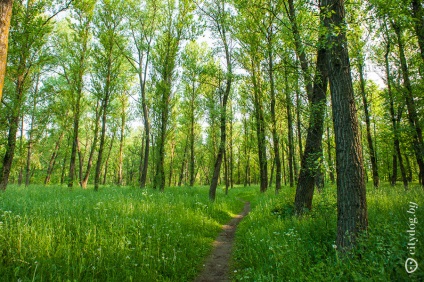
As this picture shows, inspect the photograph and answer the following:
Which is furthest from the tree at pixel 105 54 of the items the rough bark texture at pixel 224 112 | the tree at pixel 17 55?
the rough bark texture at pixel 224 112

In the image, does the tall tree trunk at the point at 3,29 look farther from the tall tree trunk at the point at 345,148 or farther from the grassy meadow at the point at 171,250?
the tall tree trunk at the point at 345,148

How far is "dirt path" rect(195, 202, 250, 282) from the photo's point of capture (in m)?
5.20

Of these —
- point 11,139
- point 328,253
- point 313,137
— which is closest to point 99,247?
point 328,253

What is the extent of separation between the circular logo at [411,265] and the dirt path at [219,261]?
11.6 ft

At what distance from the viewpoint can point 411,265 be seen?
8.59ft

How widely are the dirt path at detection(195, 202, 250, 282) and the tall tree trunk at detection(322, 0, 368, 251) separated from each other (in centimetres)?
279

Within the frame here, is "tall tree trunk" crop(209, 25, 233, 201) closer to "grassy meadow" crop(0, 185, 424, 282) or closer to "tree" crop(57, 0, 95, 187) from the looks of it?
"grassy meadow" crop(0, 185, 424, 282)

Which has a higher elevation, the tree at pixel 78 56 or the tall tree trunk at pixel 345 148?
the tree at pixel 78 56

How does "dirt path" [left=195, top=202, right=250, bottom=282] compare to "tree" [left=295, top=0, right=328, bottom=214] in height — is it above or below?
below

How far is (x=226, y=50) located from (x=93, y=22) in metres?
10.9

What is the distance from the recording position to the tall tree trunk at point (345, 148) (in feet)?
13.0

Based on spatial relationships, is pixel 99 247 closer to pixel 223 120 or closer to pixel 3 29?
pixel 3 29

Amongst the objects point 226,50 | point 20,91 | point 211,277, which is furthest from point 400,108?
point 20,91

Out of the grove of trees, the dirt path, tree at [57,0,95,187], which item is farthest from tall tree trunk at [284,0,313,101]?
tree at [57,0,95,187]
